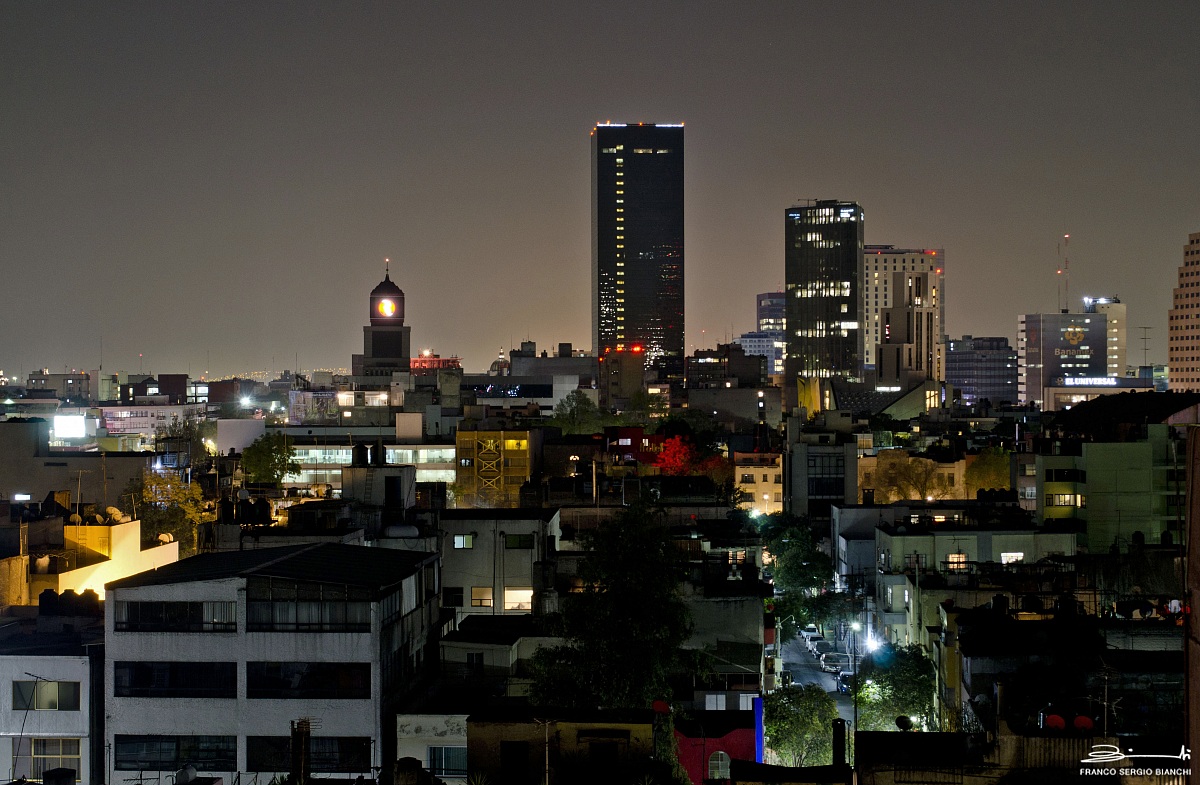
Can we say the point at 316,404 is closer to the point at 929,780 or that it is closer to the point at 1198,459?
the point at 929,780

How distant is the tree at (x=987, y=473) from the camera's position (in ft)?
209

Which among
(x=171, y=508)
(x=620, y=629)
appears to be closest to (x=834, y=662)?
(x=620, y=629)

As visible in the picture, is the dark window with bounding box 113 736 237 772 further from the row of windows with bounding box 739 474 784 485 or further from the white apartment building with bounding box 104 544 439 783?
the row of windows with bounding box 739 474 784 485

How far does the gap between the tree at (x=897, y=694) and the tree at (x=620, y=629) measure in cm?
587

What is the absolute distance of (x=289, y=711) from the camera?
65.0ft

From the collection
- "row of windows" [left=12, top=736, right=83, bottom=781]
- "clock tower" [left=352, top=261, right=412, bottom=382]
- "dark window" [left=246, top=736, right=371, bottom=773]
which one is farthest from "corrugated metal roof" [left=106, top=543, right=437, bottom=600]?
"clock tower" [left=352, top=261, right=412, bottom=382]

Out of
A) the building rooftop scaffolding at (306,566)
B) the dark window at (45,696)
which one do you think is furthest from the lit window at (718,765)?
the dark window at (45,696)

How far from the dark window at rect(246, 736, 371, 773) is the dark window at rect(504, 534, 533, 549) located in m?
10.3

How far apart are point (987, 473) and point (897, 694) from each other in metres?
41.0

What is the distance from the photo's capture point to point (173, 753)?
65.4 ft

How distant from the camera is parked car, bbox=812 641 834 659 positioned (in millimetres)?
38938

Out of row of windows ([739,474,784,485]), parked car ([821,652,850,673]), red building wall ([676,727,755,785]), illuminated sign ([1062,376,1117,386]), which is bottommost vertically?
parked car ([821,652,850,673])

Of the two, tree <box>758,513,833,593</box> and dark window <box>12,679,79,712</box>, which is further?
tree <box>758,513,833,593</box>

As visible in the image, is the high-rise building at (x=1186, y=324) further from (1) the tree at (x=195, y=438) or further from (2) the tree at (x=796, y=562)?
(2) the tree at (x=796, y=562)
